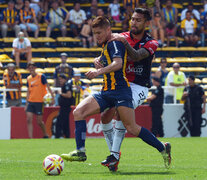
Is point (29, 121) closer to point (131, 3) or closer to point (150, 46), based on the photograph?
point (131, 3)

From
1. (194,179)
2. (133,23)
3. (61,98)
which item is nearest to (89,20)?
(61,98)

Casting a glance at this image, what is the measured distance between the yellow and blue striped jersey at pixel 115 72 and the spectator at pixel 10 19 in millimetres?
14033

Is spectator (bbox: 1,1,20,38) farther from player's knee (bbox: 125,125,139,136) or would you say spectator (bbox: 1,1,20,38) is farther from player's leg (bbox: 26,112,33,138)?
player's knee (bbox: 125,125,139,136)

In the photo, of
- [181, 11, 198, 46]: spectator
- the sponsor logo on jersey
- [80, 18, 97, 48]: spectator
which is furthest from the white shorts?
[181, 11, 198, 46]: spectator

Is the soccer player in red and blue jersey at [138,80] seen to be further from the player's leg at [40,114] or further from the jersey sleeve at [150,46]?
the player's leg at [40,114]

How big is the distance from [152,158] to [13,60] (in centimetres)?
1136

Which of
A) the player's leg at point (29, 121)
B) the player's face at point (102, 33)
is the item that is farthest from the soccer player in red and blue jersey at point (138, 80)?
the player's leg at point (29, 121)

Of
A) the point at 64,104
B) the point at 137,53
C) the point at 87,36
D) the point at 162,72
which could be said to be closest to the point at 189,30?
the point at 87,36

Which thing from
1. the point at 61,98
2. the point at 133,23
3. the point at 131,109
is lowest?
the point at 61,98

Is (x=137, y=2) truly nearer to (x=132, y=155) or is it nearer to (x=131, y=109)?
(x=132, y=155)

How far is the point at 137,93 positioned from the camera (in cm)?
809

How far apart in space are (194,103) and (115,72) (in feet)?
34.7

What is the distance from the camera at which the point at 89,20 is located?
2266 cm

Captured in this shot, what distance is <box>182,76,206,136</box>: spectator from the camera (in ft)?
58.7
